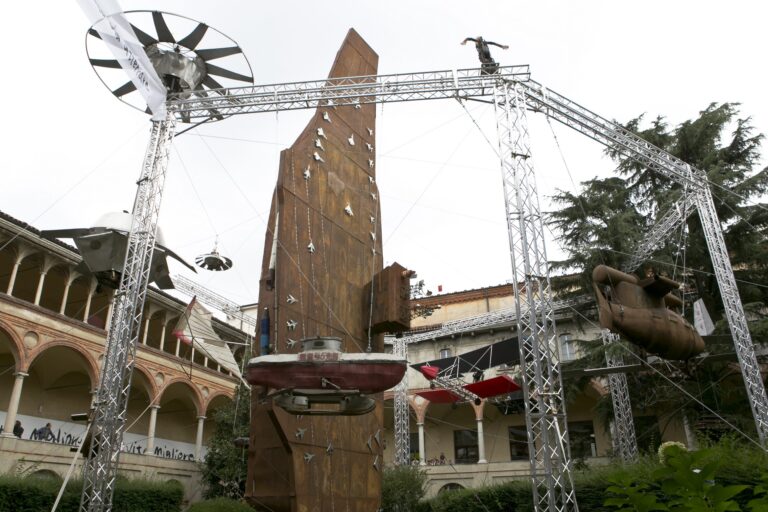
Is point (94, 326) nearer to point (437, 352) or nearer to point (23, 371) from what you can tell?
point (23, 371)

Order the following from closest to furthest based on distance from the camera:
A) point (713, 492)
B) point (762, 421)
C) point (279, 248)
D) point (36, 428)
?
point (713, 492) < point (279, 248) < point (762, 421) < point (36, 428)

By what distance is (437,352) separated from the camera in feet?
102

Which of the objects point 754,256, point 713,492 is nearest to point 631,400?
point 754,256

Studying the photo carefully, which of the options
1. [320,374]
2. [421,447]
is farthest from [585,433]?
[320,374]

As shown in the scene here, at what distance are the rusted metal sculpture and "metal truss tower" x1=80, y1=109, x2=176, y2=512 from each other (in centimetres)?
325

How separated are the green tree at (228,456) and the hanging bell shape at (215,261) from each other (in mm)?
5014

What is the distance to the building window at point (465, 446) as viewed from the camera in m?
31.2

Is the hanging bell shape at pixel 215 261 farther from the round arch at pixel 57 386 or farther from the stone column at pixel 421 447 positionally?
the stone column at pixel 421 447

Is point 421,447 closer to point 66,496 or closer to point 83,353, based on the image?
point 83,353

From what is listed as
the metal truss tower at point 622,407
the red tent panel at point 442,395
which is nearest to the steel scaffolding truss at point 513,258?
the metal truss tower at point 622,407

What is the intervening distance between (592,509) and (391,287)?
8685mm

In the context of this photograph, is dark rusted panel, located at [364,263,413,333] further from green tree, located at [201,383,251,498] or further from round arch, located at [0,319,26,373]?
round arch, located at [0,319,26,373]

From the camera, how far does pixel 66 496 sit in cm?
1623

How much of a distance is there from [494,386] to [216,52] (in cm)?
1416
